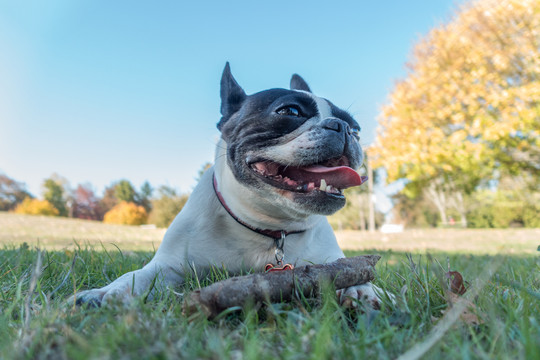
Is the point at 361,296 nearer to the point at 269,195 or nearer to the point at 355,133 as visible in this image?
the point at 269,195

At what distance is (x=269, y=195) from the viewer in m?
2.16

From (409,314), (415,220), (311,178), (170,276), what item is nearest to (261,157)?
(311,178)

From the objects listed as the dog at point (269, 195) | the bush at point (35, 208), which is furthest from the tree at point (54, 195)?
the dog at point (269, 195)

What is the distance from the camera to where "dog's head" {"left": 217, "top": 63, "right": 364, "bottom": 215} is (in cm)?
212

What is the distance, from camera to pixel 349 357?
0.93 metres

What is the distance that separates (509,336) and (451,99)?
13.0 m

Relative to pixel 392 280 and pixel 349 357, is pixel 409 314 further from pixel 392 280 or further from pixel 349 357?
pixel 392 280

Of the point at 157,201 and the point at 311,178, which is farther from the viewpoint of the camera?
the point at 157,201

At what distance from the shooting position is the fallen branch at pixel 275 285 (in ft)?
4.11

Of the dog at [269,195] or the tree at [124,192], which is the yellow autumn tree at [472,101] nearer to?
the dog at [269,195]

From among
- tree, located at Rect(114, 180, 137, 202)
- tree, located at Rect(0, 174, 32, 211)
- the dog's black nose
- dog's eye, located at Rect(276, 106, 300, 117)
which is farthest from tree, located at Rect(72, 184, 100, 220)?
the dog's black nose

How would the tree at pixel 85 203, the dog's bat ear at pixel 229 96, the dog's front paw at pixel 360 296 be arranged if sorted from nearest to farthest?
the dog's front paw at pixel 360 296, the dog's bat ear at pixel 229 96, the tree at pixel 85 203

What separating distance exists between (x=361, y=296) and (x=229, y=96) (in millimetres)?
1762

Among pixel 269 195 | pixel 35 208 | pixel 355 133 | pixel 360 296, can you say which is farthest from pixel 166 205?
pixel 360 296
